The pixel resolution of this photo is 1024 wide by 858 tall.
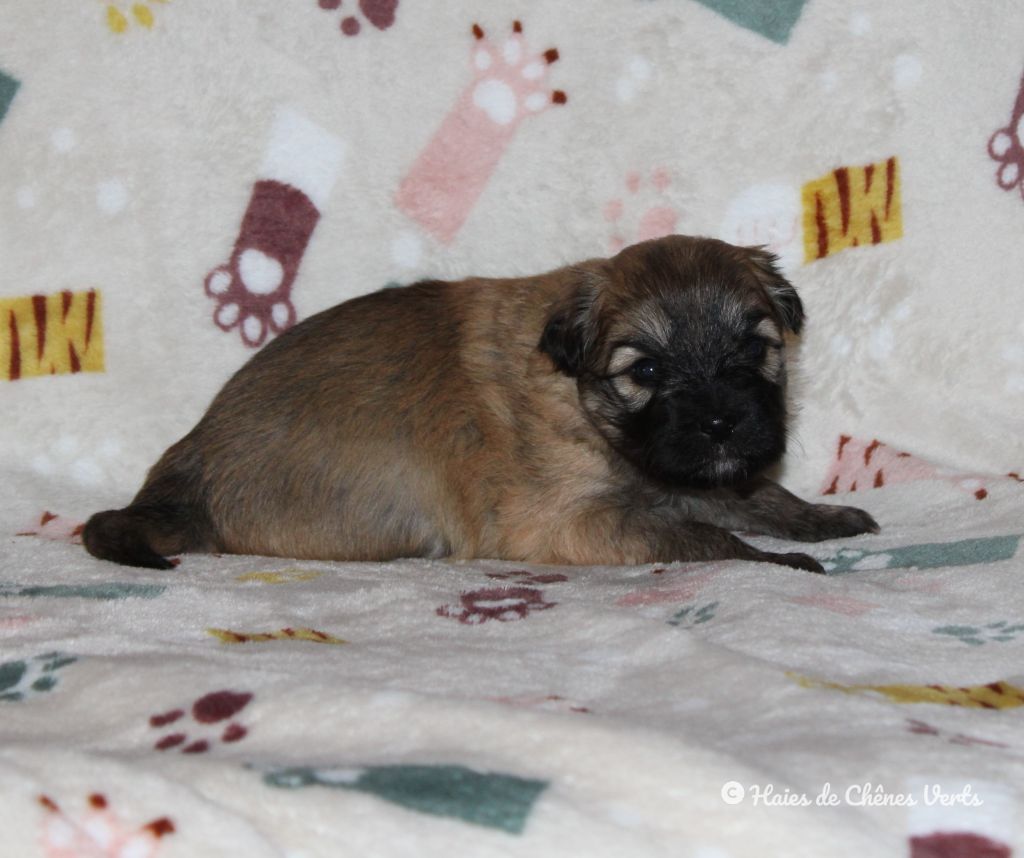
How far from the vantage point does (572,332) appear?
2.95 meters

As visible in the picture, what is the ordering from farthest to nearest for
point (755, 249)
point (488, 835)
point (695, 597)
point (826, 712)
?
point (755, 249) → point (695, 597) → point (826, 712) → point (488, 835)

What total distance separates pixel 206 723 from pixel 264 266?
219 cm

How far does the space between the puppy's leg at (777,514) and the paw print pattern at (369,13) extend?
158 cm

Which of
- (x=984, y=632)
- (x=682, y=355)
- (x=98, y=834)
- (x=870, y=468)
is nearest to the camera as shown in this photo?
(x=98, y=834)

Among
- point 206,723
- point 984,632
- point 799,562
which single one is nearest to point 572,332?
point 799,562

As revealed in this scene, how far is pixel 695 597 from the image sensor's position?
2.27 meters

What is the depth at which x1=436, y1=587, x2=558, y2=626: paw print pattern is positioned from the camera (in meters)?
2.25

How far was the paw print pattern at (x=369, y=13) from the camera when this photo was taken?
362 cm

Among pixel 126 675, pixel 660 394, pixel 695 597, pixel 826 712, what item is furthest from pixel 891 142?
pixel 126 675

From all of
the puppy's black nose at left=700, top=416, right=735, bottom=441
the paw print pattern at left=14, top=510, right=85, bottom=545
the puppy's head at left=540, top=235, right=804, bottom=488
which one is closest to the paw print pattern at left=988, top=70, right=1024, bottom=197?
the puppy's head at left=540, top=235, right=804, bottom=488

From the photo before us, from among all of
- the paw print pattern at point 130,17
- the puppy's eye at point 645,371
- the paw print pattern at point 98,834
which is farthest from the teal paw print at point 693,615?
the paw print pattern at point 130,17

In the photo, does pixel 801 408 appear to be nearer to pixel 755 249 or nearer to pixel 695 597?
pixel 755 249

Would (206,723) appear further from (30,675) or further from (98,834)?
(30,675)

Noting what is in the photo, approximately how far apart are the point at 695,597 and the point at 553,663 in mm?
445
